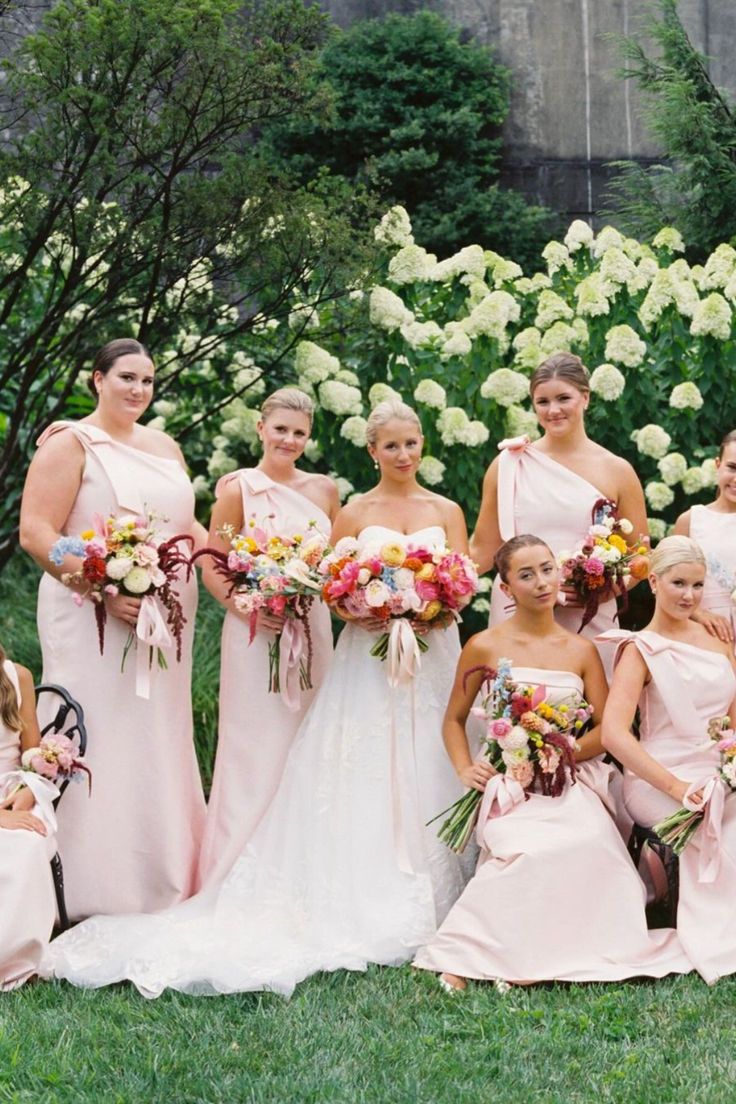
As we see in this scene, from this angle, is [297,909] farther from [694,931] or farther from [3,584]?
[3,584]

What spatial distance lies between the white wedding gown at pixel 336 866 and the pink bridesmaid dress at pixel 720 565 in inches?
47.1

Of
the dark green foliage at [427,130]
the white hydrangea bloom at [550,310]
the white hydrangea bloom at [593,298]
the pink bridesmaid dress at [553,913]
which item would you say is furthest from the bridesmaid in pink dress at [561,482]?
the dark green foliage at [427,130]

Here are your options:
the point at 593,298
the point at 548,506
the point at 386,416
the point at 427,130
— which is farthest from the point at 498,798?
the point at 427,130

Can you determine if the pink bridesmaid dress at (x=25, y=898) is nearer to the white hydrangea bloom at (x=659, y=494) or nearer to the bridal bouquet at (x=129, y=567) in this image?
the bridal bouquet at (x=129, y=567)

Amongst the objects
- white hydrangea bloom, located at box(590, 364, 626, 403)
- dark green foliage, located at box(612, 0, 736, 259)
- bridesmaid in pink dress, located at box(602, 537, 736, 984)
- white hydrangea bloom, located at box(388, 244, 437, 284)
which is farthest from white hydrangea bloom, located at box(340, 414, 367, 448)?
dark green foliage, located at box(612, 0, 736, 259)

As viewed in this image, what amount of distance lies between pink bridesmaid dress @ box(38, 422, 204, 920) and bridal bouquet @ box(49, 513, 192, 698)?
123mm

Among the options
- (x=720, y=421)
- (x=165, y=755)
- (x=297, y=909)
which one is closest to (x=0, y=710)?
(x=165, y=755)

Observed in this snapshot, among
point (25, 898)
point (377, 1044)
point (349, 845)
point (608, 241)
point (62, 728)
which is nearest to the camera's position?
point (377, 1044)

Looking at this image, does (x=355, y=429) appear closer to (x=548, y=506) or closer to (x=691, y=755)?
(x=548, y=506)

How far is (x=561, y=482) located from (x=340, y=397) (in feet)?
6.84

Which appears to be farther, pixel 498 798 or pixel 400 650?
pixel 400 650

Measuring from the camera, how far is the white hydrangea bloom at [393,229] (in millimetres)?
8391

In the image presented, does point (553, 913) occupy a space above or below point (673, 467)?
below

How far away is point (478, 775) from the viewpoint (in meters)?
5.90
